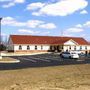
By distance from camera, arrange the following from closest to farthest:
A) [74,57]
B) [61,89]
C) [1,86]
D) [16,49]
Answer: [61,89] < [1,86] < [74,57] < [16,49]

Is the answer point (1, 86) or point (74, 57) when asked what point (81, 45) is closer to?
point (74, 57)

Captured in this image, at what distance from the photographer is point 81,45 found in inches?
3295

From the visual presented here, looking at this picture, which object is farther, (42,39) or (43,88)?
(42,39)

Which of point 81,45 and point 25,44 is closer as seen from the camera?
point 25,44

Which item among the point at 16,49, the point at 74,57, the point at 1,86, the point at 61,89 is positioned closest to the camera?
the point at 61,89

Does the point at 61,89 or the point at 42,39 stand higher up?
the point at 42,39

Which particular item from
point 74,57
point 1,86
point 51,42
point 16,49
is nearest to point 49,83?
point 1,86

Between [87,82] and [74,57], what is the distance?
102ft

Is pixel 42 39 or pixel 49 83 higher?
pixel 42 39

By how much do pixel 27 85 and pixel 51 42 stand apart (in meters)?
65.7

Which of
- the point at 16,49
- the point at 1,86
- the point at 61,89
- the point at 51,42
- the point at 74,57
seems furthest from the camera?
the point at 51,42

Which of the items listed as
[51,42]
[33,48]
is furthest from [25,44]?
[51,42]

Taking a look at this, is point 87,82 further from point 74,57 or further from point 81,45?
point 81,45

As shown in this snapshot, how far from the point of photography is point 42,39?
82.2m
